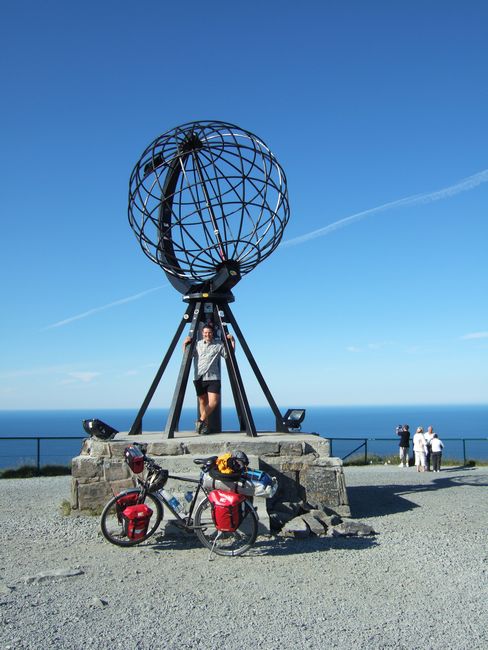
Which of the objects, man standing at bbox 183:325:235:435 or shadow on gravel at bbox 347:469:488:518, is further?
man standing at bbox 183:325:235:435

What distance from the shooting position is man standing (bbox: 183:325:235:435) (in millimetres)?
9836

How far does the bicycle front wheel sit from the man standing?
2.97m

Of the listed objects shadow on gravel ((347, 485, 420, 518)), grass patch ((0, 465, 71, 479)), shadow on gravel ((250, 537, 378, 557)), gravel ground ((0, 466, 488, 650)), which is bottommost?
grass patch ((0, 465, 71, 479))

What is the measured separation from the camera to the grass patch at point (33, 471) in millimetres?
14789

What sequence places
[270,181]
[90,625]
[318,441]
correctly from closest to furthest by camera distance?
[90,625] → [318,441] → [270,181]

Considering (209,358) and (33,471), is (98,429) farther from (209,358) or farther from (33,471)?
(33,471)

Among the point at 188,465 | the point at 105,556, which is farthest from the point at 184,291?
the point at 105,556

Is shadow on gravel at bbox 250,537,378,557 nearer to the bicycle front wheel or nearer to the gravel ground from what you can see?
the gravel ground

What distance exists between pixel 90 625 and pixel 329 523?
3.79m

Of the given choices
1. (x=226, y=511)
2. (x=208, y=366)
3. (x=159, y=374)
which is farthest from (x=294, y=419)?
(x=226, y=511)

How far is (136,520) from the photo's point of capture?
6297 mm

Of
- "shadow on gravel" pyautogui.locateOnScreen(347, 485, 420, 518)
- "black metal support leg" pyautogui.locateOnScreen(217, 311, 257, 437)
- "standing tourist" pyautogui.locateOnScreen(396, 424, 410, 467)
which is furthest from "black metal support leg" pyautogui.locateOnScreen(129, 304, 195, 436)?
"standing tourist" pyautogui.locateOnScreen(396, 424, 410, 467)

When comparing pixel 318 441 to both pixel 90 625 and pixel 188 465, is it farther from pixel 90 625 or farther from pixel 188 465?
pixel 90 625

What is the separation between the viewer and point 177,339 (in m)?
10.0
